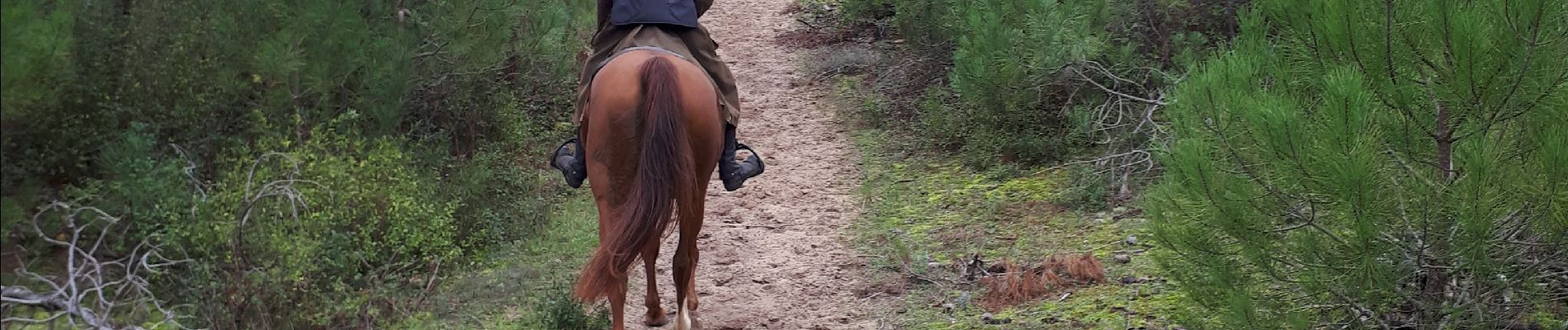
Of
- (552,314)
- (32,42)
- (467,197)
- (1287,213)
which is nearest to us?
(32,42)

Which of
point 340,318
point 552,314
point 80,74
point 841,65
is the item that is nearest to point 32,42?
point 80,74

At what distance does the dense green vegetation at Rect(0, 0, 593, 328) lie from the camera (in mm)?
4961

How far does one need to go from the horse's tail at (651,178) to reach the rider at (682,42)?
1.94 feet

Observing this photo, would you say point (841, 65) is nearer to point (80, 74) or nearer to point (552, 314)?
point (552, 314)

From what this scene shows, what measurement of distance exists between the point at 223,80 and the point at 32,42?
227 cm

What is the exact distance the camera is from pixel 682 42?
5.72m

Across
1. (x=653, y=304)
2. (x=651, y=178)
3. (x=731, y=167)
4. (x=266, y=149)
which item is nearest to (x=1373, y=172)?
(x=651, y=178)

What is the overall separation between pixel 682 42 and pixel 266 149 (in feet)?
6.82

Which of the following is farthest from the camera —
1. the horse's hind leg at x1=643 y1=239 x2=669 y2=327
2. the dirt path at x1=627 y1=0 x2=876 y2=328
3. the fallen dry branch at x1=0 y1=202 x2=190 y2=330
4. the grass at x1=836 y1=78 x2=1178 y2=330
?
the dirt path at x1=627 y1=0 x2=876 y2=328

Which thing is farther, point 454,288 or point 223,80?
point 454,288

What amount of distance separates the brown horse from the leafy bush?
1811 mm

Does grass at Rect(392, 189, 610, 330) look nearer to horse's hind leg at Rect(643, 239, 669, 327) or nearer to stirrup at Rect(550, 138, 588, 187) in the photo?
horse's hind leg at Rect(643, 239, 669, 327)

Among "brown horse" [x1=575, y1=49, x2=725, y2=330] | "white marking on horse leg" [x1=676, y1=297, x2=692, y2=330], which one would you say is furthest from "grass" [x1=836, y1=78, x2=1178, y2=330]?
"brown horse" [x1=575, y1=49, x2=725, y2=330]

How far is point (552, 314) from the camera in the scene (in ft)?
18.5
